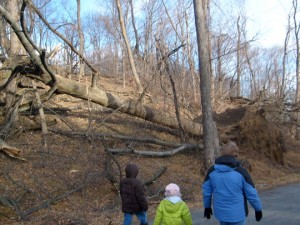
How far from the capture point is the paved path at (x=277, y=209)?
8.09 metres

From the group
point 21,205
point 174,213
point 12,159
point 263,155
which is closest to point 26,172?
point 12,159

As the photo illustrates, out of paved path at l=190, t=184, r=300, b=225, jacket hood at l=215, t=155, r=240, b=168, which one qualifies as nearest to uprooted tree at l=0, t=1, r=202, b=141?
paved path at l=190, t=184, r=300, b=225

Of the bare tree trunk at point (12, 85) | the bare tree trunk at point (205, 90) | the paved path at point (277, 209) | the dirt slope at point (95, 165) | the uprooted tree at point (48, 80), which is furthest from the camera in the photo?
the bare tree trunk at point (205, 90)

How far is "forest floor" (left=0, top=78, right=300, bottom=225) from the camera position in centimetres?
920

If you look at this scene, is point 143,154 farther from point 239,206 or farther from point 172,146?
point 239,206

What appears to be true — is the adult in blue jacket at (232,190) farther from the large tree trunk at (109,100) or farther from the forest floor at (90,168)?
the large tree trunk at (109,100)

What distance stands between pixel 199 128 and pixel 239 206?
1130 centimetres

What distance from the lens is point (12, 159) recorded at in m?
11.5

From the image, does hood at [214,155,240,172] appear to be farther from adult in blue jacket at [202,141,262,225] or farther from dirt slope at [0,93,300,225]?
dirt slope at [0,93,300,225]

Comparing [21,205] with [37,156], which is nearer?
[21,205]

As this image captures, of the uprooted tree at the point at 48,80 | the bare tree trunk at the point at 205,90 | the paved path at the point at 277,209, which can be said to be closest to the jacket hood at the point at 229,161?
the paved path at the point at 277,209

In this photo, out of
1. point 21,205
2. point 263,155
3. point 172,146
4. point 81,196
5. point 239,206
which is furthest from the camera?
point 263,155

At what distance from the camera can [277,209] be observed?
9461mm

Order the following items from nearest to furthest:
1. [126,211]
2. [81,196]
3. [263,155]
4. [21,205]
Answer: [126,211] → [21,205] → [81,196] → [263,155]
